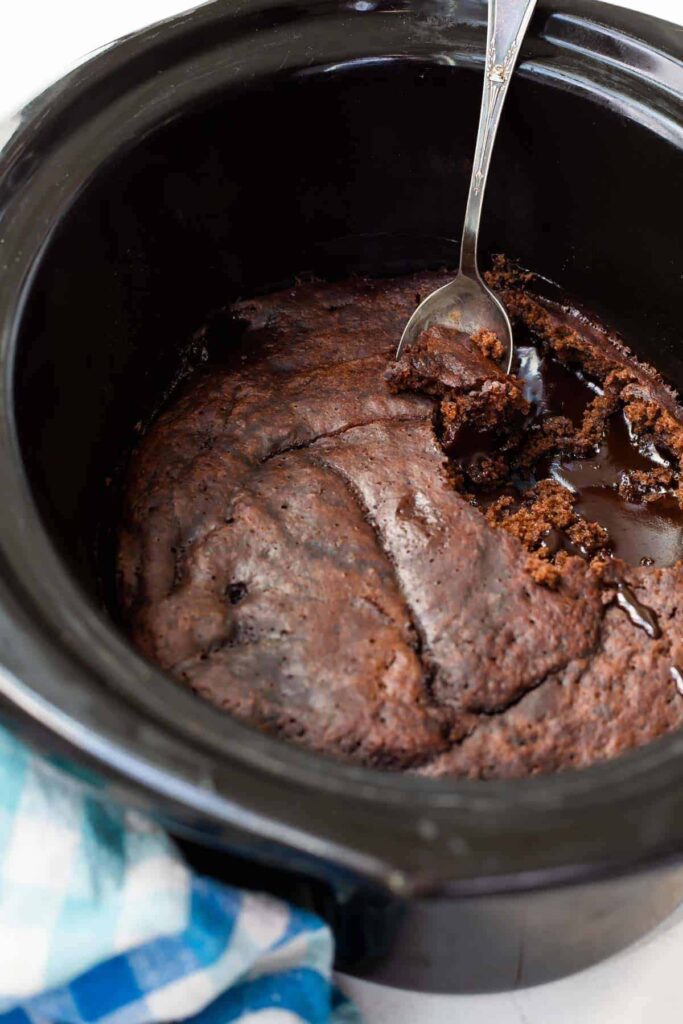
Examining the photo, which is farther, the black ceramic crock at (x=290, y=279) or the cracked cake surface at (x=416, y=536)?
the cracked cake surface at (x=416, y=536)

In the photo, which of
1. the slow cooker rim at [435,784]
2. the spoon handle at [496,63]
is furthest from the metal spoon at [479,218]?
the slow cooker rim at [435,784]

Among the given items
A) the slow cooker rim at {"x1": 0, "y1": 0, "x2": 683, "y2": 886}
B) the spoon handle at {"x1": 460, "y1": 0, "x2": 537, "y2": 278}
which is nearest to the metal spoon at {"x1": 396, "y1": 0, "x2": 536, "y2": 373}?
the spoon handle at {"x1": 460, "y1": 0, "x2": 537, "y2": 278}

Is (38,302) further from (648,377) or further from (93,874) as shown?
(648,377)

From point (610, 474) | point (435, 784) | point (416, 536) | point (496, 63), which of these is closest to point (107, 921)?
point (435, 784)

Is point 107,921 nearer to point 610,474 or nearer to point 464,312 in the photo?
point 610,474

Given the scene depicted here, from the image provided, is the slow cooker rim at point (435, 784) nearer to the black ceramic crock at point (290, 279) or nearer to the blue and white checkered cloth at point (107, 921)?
the black ceramic crock at point (290, 279)

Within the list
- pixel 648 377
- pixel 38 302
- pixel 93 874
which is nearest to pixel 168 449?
pixel 38 302

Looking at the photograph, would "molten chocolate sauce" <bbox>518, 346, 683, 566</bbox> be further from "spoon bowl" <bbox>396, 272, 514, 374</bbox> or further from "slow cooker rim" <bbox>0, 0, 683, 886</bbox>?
"slow cooker rim" <bbox>0, 0, 683, 886</bbox>
